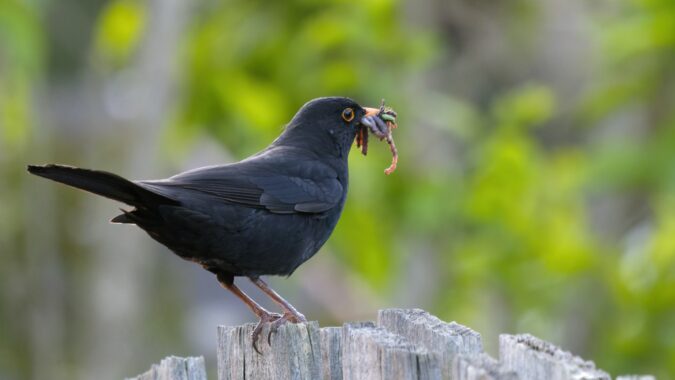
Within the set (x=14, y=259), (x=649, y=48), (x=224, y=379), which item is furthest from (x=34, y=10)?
(x=224, y=379)

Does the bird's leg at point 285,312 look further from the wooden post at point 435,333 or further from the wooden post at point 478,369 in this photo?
the wooden post at point 478,369

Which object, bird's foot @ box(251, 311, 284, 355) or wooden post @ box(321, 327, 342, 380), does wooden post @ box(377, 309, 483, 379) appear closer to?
wooden post @ box(321, 327, 342, 380)

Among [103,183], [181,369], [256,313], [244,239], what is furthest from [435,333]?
[244,239]


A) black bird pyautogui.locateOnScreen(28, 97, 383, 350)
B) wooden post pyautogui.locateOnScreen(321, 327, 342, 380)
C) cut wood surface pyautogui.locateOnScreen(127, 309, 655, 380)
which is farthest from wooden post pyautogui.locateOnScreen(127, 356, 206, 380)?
black bird pyautogui.locateOnScreen(28, 97, 383, 350)

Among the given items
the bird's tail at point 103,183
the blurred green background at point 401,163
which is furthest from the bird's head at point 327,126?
the blurred green background at point 401,163

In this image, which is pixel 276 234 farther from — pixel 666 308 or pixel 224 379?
pixel 666 308

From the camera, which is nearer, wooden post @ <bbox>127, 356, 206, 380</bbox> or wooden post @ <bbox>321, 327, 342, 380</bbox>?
wooden post @ <bbox>127, 356, 206, 380</bbox>

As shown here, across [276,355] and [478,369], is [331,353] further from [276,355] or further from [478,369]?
[478,369]

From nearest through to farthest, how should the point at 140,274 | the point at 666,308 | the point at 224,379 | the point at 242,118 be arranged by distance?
the point at 224,379 < the point at 666,308 < the point at 242,118 < the point at 140,274
